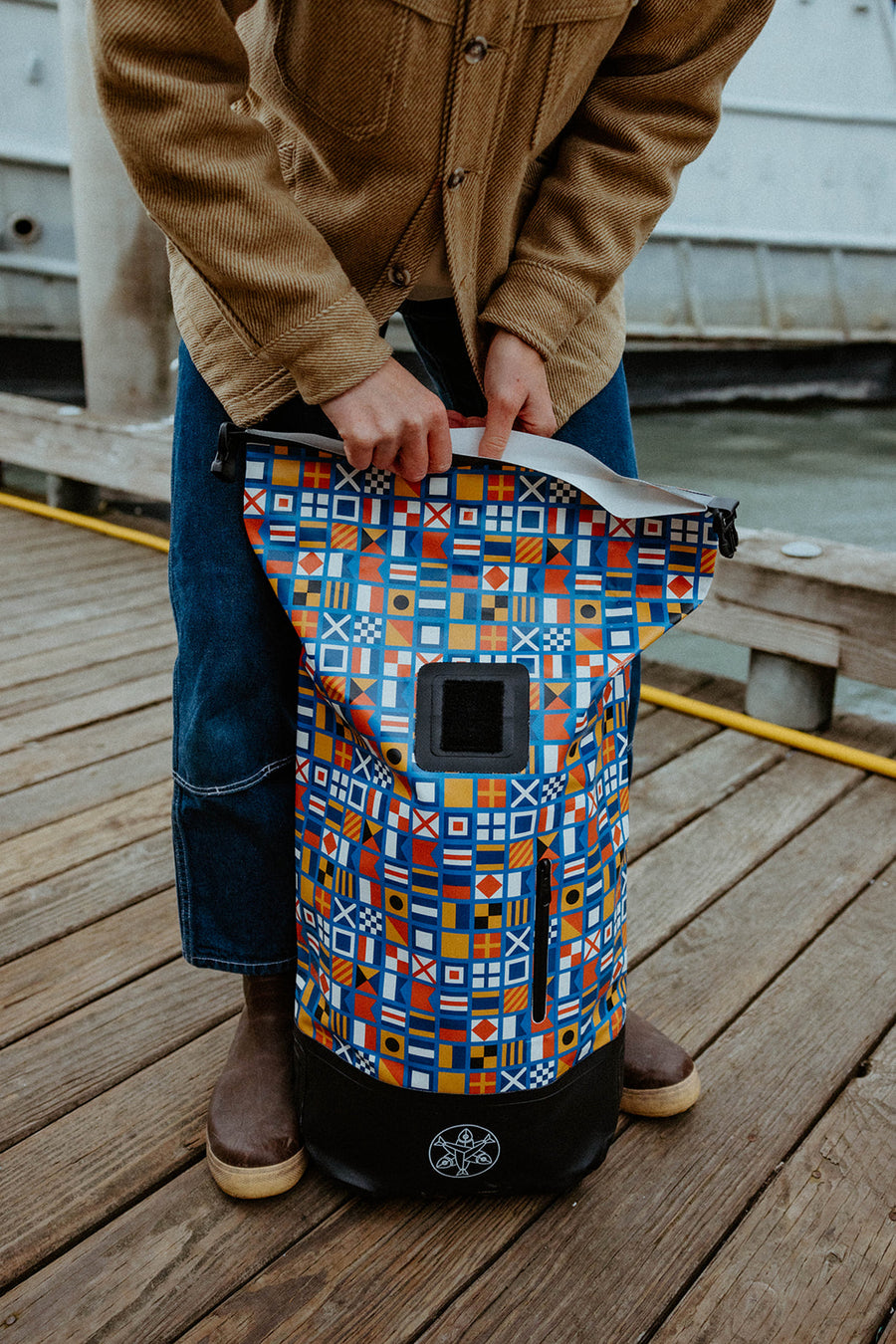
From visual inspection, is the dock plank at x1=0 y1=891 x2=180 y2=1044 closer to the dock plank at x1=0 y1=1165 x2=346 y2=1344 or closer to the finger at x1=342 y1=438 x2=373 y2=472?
the dock plank at x1=0 y1=1165 x2=346 y2=1344

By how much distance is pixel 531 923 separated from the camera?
0.93m

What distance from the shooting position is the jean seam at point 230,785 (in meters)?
1.07

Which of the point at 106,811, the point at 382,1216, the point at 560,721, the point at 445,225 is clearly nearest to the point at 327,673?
the point at 560,721

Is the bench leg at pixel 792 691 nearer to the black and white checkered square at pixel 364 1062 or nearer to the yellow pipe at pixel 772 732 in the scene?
the yellow pipe at pixel 772 732

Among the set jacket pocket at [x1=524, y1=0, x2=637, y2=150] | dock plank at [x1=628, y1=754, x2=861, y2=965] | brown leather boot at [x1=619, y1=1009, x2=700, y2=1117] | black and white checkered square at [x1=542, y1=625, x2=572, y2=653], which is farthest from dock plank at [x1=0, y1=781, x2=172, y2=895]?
jacket pocket at [x1=524, y1=0, x2=637, y2=150]

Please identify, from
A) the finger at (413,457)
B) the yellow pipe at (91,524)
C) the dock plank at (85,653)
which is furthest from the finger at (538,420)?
the yellow pipe at (91,524)

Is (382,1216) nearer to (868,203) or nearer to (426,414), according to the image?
(426,414)

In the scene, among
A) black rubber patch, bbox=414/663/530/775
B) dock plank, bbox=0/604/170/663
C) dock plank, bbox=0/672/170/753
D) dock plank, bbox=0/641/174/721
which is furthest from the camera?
dock plank, bbox=0/604/170/663

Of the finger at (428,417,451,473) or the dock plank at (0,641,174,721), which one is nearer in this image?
the finger at (428,417,451,473)

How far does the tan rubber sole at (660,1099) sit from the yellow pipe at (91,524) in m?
2.29

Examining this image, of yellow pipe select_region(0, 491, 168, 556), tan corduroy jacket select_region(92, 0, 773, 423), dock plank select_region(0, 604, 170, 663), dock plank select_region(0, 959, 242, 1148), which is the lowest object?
dock plank select_region(0, 959, 242, 1148)

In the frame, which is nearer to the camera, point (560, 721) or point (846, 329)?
point (560, 721)

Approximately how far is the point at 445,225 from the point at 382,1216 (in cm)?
87

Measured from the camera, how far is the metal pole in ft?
11.9
